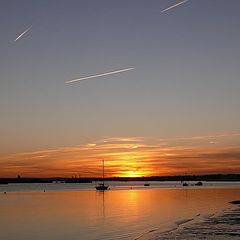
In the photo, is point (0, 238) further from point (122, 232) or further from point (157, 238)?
point (157, 238)

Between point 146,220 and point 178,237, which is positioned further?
point 146,220

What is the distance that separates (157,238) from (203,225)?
9229 millimetres

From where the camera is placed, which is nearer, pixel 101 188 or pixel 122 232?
pixel 122 232

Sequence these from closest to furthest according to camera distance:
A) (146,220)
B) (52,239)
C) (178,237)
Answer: (178,237)
(52,239)
(146,220)

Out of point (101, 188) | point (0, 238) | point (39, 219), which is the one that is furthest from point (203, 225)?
point (101, 188)

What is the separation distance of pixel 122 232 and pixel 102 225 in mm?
7295

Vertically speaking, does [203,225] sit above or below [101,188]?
below

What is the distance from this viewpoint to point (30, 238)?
131 ft

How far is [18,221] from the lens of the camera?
178ft

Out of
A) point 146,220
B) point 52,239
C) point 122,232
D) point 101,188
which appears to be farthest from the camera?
point 101,188

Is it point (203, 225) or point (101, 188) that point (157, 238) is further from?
point (101, 188)

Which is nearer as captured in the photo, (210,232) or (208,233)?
(208,233)

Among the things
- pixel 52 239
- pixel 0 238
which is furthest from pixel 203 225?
pixel 0 238

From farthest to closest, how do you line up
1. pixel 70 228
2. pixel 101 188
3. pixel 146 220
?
pixel 101 188 → pixel 146 220 → pixel 70 228
